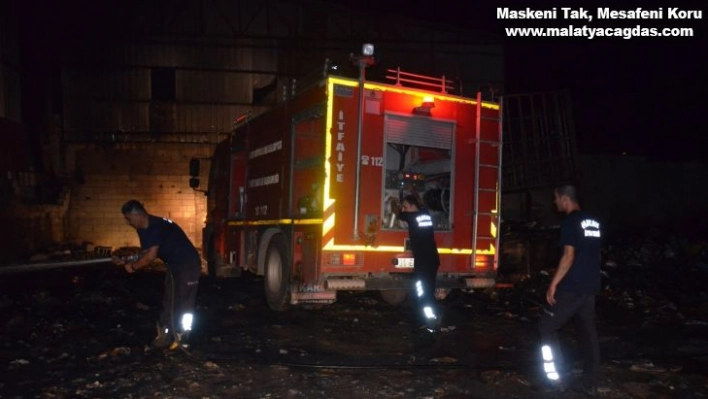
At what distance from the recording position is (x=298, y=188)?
853 centimetres

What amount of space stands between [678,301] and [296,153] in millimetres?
6523

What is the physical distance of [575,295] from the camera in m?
5.11

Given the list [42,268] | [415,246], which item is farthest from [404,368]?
[42,268]

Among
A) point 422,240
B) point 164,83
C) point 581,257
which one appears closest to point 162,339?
point 422,240

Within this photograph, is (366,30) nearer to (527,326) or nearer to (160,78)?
(160,78)

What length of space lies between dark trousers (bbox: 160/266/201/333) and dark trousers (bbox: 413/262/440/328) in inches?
99.5

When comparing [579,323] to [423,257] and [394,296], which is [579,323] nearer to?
[423,257]

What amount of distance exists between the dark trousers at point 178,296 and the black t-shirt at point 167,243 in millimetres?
89

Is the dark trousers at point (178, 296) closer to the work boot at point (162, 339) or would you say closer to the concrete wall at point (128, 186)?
the work boot at point (162, 339)

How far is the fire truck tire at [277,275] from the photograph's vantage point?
338 inches

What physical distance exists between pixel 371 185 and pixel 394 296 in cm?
233

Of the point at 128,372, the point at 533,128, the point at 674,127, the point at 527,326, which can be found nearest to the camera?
the point at 128,372

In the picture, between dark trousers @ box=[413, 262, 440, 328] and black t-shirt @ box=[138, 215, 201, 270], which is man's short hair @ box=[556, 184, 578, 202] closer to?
dark trousers @ box=[413, 262, 440, 328]

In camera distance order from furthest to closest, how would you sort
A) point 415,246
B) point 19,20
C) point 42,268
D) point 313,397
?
point 19,20, point 42,268, point 415,246, point 313,397
